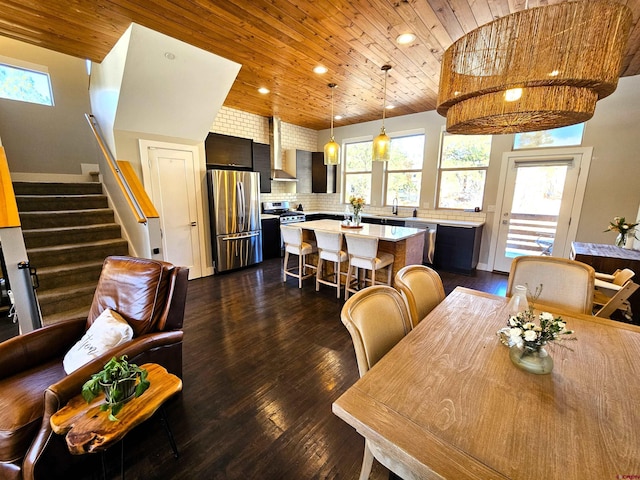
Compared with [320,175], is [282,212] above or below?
below

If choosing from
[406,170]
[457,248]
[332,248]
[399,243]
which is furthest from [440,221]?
[332,248]

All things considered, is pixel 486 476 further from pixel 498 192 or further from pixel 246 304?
pixel 498 192

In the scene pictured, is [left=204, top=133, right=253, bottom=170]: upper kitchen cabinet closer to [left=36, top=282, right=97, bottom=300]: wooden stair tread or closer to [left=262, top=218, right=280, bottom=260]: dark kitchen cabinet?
[left=262, top=218, right=280, bottom=260]: dark kitchen cabinet

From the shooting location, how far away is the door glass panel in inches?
163

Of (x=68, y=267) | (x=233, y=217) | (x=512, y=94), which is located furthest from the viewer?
(x=233, y=217)

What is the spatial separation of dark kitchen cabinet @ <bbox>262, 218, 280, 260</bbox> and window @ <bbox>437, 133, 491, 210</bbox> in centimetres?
332

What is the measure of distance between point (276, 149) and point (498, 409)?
5539mm

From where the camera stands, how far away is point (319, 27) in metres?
2.46

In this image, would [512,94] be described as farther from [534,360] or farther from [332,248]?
[332,248]

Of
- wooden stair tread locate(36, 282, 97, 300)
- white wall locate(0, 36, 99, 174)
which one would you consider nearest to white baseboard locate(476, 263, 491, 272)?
wooden stair tread locate(36, 282, 97, 300)

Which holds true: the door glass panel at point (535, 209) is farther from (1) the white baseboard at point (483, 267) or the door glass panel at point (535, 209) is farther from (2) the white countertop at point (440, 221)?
(2) the white countertop at point (440, 221)

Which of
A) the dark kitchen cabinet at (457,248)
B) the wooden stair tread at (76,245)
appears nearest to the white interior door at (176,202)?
the wooden stair tread at (76,245)

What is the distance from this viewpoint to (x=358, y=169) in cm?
632

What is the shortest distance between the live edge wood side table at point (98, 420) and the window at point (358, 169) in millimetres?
5548
